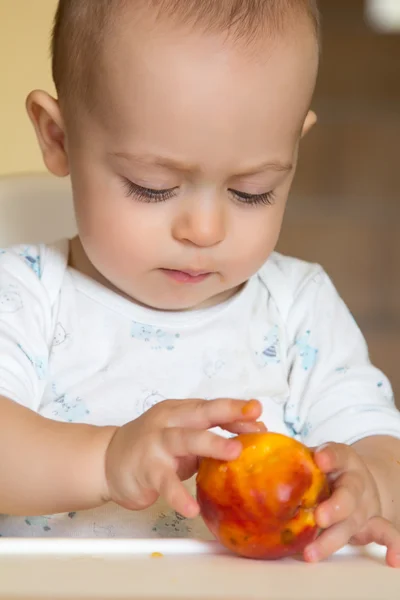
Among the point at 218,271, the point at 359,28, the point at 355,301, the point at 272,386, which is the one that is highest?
the point at 359,28

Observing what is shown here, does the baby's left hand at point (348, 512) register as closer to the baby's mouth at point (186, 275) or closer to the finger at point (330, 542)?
the finger at point (330, 542)

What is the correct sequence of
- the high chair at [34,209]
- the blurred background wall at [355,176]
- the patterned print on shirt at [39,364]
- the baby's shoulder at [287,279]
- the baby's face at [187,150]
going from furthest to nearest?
1. the blurred background wall at [355,176]
2. the high chair at [34,209]
3. the baby's shoulder at [287,279]
4. the patterned print on shirt at [39,364]
5. the baby's face at [187,150]

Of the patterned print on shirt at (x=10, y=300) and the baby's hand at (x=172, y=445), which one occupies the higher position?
the patterned print on shirt at (x=10, y=300)

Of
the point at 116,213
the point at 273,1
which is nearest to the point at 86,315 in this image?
the point at 116,213

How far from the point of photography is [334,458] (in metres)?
0.64

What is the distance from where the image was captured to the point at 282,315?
99cm

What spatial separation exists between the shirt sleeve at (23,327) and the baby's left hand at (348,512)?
0.29 meters

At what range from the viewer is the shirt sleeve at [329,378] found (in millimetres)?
880

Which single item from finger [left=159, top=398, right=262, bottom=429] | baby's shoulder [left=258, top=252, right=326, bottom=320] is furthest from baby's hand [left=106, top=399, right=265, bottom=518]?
baby's shoulder [left=258, top=252, right=326, bottom=320]

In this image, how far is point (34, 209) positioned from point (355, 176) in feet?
5.54

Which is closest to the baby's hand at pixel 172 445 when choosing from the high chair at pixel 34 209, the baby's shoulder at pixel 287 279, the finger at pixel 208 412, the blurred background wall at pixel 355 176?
the finger at pixel 208 412

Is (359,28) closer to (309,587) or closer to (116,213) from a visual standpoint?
(116,213)

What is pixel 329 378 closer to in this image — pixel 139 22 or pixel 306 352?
pixel 306 352

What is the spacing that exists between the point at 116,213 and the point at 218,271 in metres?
0.11
